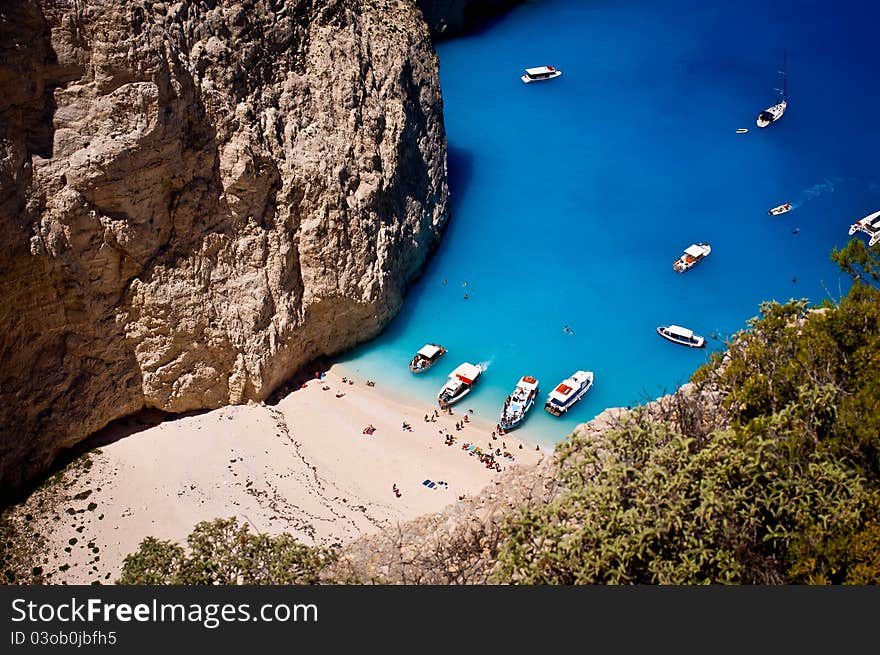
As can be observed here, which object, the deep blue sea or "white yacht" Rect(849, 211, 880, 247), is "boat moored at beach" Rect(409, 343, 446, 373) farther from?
"white yacht" Rect(849, 211, 880, 247)

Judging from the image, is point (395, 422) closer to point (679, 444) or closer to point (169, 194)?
point (169, 194)

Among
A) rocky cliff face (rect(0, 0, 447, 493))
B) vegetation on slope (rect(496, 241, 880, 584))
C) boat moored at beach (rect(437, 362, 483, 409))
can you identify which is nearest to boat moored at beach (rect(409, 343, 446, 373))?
boat moored at beach (rect(437, 362, 483, 409))

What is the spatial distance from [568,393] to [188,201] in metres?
14.6

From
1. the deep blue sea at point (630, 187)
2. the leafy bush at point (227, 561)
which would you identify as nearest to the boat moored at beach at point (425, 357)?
the deep blue sea at point (630, 187)

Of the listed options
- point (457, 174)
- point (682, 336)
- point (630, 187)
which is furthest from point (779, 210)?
point (457, 174)

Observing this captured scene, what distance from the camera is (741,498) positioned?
19.2 m

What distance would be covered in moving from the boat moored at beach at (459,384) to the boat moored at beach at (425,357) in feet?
3.02

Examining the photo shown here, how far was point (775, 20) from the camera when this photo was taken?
57406 mm

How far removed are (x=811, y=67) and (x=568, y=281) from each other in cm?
2264

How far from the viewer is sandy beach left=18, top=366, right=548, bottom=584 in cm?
2992

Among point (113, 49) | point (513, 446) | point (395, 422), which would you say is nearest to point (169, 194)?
point (113, 49)

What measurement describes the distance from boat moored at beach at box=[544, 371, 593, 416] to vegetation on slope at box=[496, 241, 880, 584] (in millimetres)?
12568

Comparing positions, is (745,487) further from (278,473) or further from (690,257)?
(690,257)

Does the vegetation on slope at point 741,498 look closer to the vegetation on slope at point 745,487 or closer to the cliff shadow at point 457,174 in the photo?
the vegetation on slope at point 745,487
